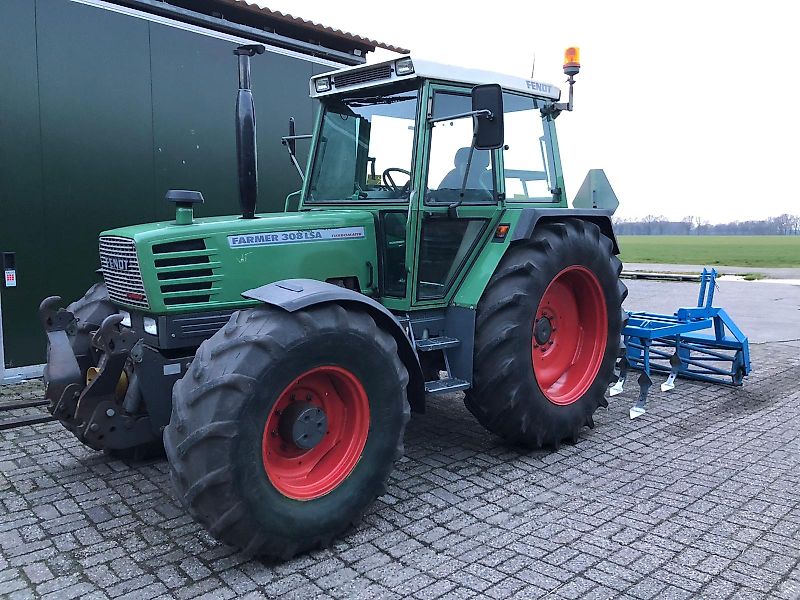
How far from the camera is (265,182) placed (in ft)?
27.0

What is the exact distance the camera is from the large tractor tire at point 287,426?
9.66 feet

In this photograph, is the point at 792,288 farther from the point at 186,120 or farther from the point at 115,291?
the point at 115,291

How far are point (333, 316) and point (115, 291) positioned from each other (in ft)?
5.38

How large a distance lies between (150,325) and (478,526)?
2.12 m

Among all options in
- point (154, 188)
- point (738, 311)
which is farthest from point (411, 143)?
point (738, 311)

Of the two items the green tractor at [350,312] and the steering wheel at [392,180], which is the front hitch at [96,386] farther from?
the steering wheel at [392,180]

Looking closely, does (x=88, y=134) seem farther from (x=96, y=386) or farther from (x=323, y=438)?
(x=323, y=438)

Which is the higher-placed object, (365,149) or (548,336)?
(365,149)

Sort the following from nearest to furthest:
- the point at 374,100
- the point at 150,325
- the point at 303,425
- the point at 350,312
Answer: the point at 303,425
the point at 350,312
the point at 150,325
the point at 374,100

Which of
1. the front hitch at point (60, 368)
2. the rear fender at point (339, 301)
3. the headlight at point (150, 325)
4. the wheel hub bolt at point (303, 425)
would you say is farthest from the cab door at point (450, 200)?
the front hitch at point (60, 368)

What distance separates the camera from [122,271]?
154 inches

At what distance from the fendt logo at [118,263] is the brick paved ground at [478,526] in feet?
4.37

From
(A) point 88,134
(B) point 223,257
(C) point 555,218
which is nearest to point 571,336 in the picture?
(C) point 555,218

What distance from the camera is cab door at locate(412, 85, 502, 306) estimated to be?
426 centimetres
